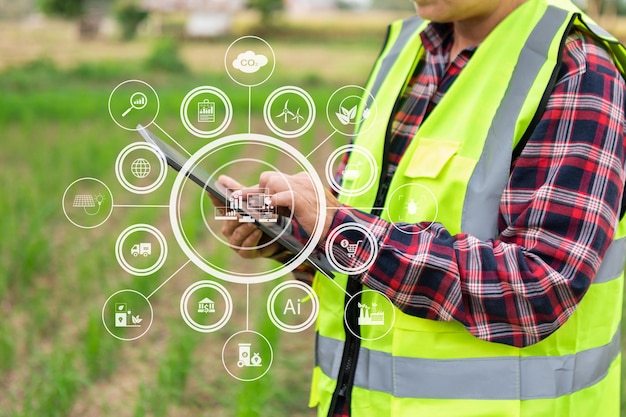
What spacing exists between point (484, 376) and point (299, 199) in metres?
0.40

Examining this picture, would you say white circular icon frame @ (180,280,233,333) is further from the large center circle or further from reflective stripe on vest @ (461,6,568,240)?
reflective stripe on vest @ (461,6,568,240)

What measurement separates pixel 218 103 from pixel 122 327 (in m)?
0.40

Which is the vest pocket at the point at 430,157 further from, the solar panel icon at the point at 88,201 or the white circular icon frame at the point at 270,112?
the solar panel icon at the point at 88,201

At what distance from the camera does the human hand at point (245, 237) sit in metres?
1.27

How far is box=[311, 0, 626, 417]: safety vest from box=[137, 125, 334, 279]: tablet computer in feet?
0.25

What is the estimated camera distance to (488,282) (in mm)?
1099

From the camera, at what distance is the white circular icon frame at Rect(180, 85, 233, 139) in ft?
4.24

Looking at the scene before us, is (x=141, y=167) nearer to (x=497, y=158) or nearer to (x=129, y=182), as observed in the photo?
(x=129, y=182)

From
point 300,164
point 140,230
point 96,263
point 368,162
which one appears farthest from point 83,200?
point 96,263

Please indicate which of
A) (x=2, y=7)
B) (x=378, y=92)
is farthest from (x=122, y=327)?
(x=2, y=7)

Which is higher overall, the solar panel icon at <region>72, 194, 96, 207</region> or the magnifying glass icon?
the magnifying glass icon

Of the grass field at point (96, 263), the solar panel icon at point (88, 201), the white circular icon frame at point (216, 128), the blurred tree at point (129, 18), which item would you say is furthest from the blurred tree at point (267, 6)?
the solar panel icon at point (88, 201)

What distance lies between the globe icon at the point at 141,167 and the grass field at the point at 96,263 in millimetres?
94
